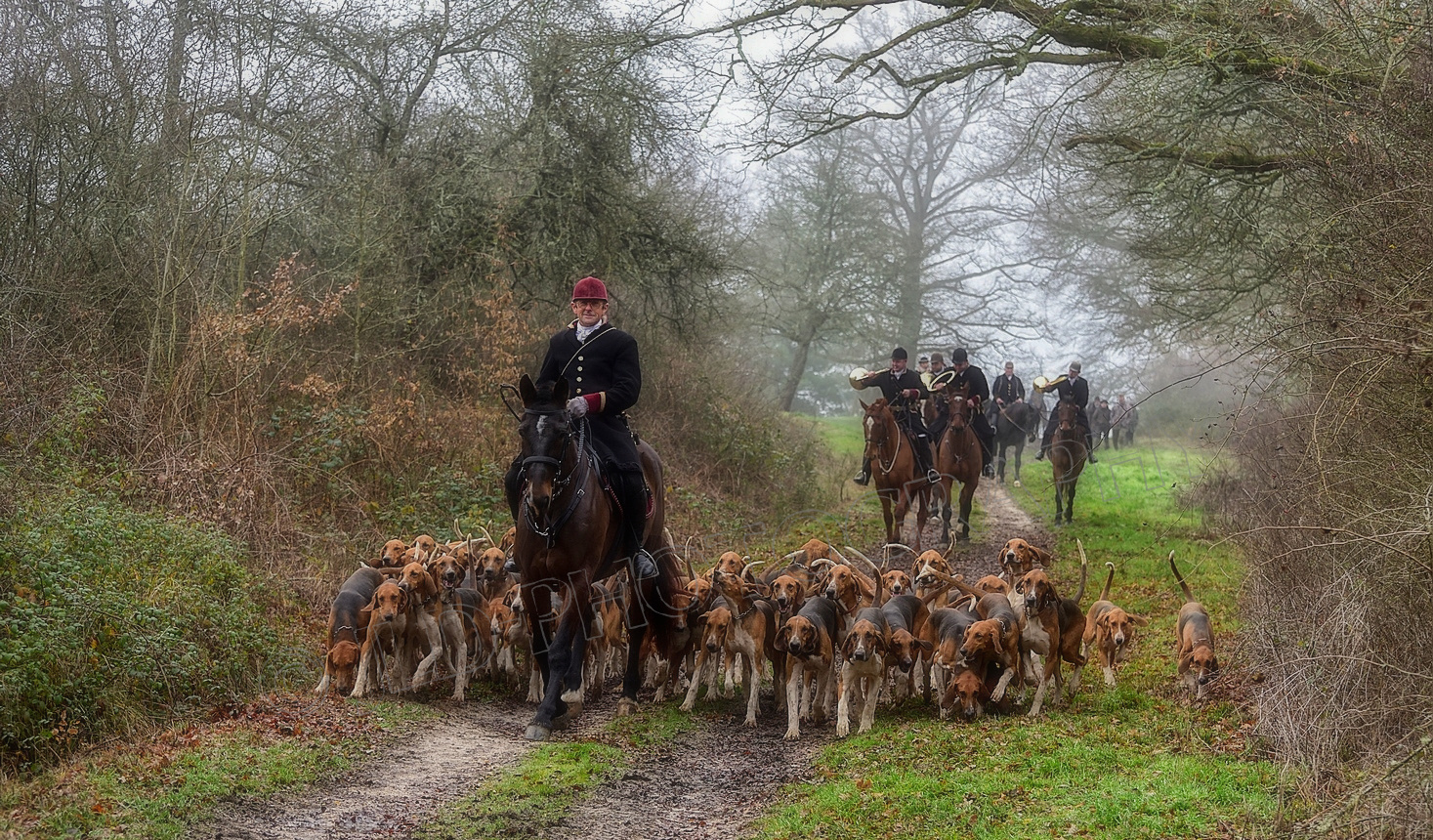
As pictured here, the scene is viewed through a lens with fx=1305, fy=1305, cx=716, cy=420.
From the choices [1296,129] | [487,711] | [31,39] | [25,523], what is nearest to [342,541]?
[487,711]

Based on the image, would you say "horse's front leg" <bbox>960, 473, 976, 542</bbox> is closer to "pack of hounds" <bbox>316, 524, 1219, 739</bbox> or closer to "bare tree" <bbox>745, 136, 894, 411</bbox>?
"pack of hounds" <bbox>316, 524, 1219, 739</bbox>

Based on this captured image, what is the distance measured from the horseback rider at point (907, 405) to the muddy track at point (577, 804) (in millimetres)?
6919

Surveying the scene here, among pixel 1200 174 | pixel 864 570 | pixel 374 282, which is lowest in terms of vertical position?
pixel 864 570

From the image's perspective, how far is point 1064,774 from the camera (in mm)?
7770

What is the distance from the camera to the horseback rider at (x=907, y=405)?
56.1 feet

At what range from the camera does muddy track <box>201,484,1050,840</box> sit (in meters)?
6.73

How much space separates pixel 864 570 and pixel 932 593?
9.33ft

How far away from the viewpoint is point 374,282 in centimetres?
1736

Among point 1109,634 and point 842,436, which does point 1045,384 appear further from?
point 842,436

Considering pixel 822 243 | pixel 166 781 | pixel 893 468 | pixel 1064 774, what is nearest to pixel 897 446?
pixel 893 468

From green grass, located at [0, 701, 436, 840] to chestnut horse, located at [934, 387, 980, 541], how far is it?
1106 cm

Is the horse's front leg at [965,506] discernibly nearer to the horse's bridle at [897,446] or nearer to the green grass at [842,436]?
the horse's bridle at [897,446]

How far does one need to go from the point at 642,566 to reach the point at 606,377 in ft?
4.91

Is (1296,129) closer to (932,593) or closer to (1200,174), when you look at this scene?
(1200,174)
